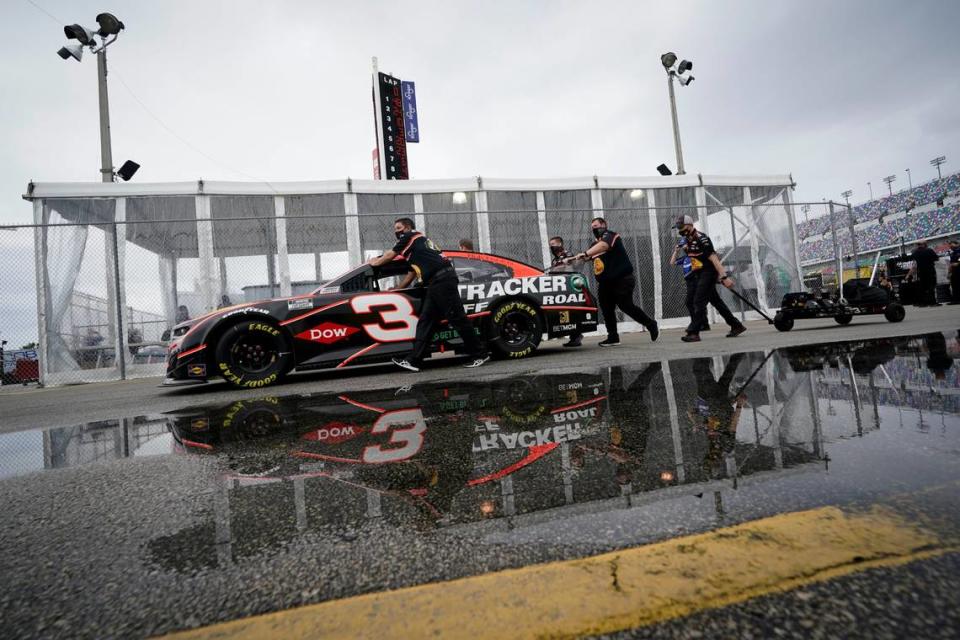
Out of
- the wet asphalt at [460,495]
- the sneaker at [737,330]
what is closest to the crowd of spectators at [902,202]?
the sneaker at [737,330]

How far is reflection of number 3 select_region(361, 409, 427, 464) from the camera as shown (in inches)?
77.5

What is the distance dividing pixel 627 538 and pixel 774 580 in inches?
12.1

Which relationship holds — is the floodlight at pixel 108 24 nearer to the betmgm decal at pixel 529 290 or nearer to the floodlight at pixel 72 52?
the floodlight at pixel 72 52

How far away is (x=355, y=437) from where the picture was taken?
2.36 metres

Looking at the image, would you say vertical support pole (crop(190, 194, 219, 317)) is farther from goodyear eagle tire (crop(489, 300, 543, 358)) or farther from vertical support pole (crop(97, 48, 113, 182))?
goodyear eagle tire (crop(489, 300, 543, 358))

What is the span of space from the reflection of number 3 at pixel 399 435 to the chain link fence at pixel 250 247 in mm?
4425

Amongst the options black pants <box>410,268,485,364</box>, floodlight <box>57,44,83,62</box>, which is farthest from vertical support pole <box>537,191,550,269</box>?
floodlight <box>57,44,83,62</box>

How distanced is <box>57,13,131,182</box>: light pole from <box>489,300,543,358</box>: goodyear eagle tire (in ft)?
34.7

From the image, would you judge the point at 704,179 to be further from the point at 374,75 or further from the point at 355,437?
the point at 355,437

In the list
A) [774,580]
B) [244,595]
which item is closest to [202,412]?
[244,595]

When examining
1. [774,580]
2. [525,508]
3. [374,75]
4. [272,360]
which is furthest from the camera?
[374,75]

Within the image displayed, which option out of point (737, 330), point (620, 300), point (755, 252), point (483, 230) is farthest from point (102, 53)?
point (755, 252)

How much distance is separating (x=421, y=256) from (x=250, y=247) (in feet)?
19.2

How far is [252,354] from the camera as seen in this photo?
504cm
